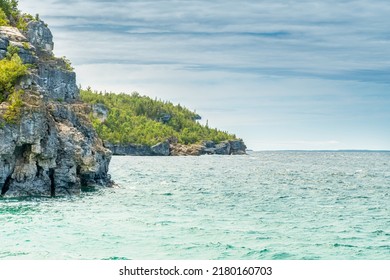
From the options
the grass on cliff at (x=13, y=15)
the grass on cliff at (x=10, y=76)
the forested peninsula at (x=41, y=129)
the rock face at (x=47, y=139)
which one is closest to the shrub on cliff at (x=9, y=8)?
the grass on cliff at (x=13, y=15)

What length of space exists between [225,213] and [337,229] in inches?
392

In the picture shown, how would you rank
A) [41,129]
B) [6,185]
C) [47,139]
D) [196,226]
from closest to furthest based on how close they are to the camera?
1. [196,226]
2. [6,185]
3. [41,129]
4. [47,139]

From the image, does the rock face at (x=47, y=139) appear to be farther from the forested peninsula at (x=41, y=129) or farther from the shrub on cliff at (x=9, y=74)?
the shrub on cliff at (x=9, y=74)

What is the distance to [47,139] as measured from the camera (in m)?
51.8

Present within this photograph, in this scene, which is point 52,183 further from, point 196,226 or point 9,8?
point 9,8

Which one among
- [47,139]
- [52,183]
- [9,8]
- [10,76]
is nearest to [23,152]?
[47,139]

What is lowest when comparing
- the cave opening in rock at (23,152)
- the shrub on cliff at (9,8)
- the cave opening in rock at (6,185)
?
the cave opening in rock at (6,185)

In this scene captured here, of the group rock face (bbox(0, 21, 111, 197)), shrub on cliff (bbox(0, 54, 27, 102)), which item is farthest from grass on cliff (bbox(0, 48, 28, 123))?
rock face (bbox(0, 21, 111, 197))

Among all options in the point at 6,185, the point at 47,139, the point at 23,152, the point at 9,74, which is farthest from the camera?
the point at 9,74

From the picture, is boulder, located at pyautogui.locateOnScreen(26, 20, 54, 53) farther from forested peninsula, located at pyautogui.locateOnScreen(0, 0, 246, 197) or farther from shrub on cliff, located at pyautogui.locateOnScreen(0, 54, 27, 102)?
shrub on cliff, located at pyautogui.locateOnScreen(0, 54, 27, 102)

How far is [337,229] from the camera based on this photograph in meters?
37.2

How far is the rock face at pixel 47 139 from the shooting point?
49.9 meters

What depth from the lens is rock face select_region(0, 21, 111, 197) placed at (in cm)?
4994
